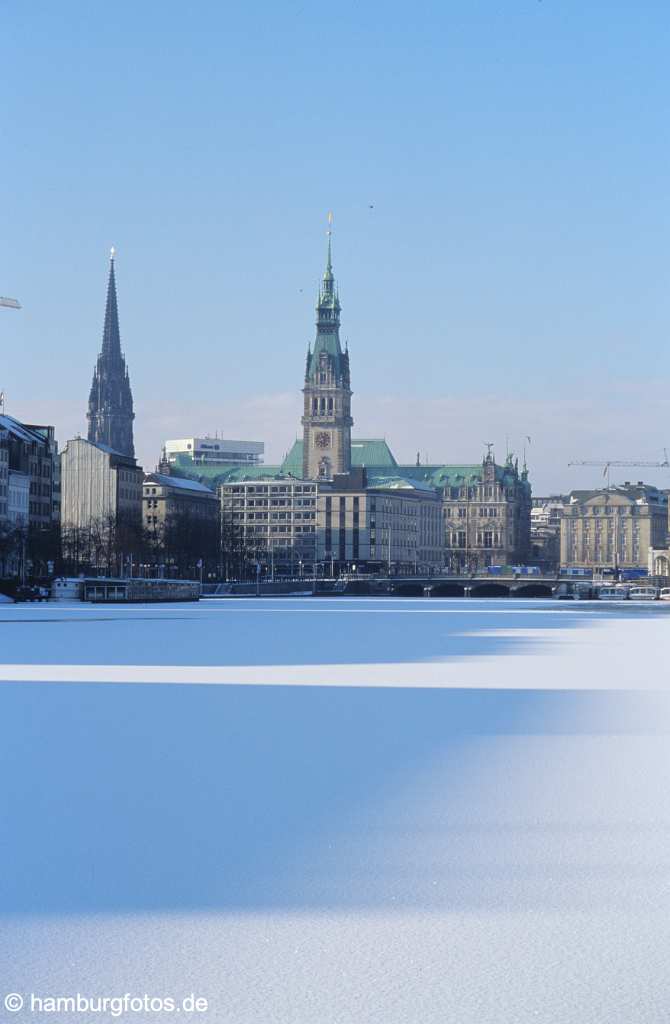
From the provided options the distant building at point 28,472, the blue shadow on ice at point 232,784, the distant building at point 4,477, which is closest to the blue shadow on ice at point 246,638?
the blue shadow on ice at point 232,784

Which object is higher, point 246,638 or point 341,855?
point 246,638

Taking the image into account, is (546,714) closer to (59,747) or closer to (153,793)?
(59,747)

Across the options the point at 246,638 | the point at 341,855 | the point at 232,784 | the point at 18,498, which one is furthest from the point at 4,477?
the point at 341,855

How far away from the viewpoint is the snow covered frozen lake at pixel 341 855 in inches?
448

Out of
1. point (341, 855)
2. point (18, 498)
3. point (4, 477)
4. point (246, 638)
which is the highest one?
point (4, 477)

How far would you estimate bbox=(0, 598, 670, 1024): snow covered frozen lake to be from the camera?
1138cm

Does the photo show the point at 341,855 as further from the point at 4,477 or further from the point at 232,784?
the point at 4,477

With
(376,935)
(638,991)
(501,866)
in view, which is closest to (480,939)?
(376,935)

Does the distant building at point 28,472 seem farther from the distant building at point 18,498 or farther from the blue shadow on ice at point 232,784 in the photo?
the blue shadow on ice at point 232,784

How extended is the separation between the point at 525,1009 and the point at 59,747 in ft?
45.3

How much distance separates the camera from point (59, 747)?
23.8 m

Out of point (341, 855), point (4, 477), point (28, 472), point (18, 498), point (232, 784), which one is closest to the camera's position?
point (341, 855)

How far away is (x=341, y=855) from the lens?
50.9ft

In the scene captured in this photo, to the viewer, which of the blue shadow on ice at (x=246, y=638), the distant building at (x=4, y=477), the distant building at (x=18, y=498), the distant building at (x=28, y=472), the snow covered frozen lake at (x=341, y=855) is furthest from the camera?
the distant building at (x=18, y=498)
